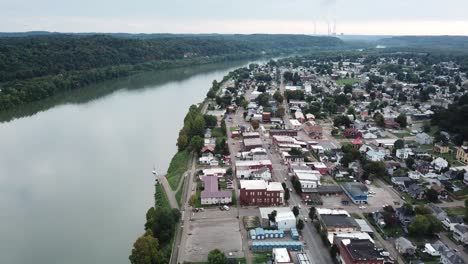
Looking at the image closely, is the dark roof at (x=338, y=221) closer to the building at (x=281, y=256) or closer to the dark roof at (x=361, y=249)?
the dark roof at (x=361, y=249)

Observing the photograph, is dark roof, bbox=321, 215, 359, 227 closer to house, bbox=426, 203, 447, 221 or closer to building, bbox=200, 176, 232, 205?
house, bbox=426, 203, 447, 221

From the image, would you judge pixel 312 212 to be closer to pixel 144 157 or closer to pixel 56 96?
pixel 144 157

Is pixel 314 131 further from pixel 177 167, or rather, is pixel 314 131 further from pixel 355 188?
pixel 177 167

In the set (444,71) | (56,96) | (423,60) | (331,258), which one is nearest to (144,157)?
(331,258)

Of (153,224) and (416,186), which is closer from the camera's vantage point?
(153,224)

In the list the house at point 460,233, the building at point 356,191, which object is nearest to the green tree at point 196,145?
the building at point 356,191

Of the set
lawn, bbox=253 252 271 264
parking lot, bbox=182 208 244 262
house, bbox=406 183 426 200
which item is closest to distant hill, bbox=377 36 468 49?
house, bbox=406 183 426 200
